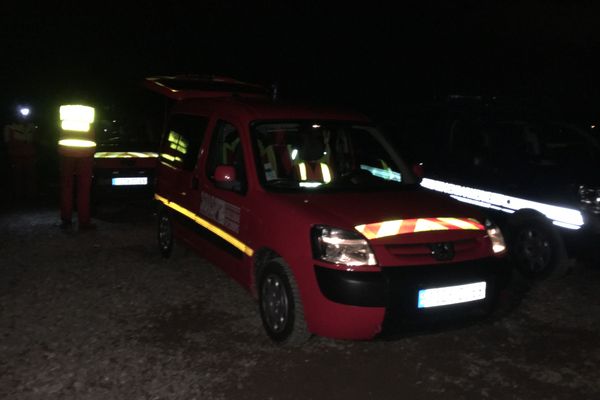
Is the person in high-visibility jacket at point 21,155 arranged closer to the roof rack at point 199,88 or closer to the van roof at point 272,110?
the roof rack at point 199,88

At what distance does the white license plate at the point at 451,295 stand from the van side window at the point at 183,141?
264cm

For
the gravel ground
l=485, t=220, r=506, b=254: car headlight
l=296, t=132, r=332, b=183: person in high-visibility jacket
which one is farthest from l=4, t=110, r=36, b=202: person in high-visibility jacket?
l=485, t=220, r=506, b=254: car headlight

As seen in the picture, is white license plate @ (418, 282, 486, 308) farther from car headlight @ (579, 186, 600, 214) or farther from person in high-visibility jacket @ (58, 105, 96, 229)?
person in high-visibility jacket @ (58, 105, 96, 229)

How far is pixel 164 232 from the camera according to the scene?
661 cm

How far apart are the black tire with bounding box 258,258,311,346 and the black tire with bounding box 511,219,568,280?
9.48ft

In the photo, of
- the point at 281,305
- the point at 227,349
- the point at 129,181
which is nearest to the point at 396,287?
the point at 281,305

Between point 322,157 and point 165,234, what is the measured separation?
7.70 ft

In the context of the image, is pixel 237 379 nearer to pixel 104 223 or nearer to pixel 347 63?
pixel 104 223

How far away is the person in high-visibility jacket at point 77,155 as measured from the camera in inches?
304

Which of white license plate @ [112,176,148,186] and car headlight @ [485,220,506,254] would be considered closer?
car headlight @ [485,220,506,254]

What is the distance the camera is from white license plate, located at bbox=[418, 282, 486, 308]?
147 inches

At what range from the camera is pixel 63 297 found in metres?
5.29

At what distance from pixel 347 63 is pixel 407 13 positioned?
114 inches

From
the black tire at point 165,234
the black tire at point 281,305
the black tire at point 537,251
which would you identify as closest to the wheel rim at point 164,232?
the black tire at point 165,234
